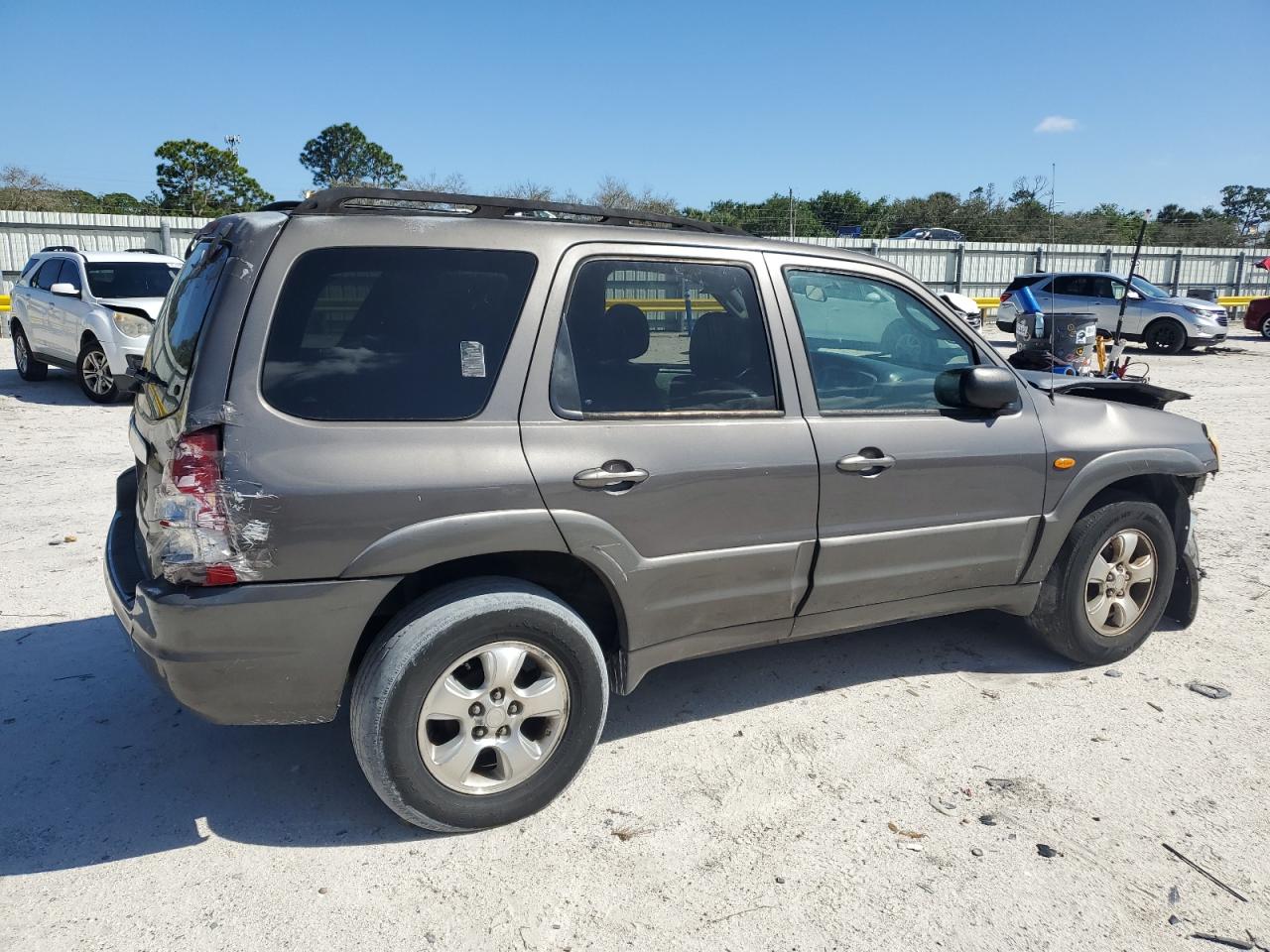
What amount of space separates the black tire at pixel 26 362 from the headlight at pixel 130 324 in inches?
98.3

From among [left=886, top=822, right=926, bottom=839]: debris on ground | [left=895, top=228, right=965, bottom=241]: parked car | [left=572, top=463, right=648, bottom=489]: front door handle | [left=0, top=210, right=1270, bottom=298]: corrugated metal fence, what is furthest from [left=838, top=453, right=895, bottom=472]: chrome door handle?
[left=895, top=228, right=965, bottom=241]: parked car

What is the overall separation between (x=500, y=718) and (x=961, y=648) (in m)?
2.52

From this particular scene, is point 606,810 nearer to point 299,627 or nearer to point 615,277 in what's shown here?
point 299,627

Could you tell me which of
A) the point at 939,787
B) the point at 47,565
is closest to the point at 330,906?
the point at 939,787

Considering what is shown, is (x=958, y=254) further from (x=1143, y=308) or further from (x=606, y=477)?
(x=606, y=477)

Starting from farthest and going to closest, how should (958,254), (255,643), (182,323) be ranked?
(958,254) < (182,323) < (255,643)

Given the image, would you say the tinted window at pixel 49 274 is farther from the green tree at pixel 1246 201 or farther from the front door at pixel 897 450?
the green tree at pixel 1246 201

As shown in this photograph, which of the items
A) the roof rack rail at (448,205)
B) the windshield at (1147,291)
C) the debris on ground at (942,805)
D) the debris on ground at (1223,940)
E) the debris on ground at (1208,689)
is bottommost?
the debris on ground at (1208,689)

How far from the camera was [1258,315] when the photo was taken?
23.6 m

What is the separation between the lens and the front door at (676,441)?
3.01 m

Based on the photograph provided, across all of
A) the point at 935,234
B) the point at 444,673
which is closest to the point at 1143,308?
the point at 935,234

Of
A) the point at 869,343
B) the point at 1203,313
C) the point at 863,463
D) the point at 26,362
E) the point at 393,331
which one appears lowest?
the point at 26,362

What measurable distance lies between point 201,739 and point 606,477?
1910 millimetres

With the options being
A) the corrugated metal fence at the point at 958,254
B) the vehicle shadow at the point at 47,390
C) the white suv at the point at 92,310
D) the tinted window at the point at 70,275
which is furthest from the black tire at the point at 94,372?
the corrugated metal fence at the point at 958,254
